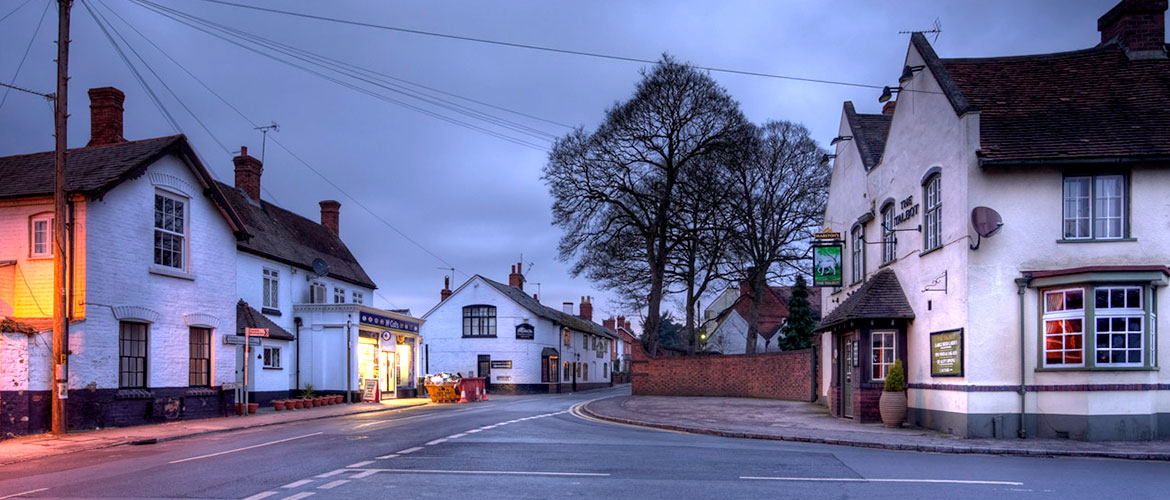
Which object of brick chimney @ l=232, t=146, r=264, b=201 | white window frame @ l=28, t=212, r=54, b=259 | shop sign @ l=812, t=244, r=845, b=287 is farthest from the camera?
brick chimney @ l=232, t=146, r=264, b=201

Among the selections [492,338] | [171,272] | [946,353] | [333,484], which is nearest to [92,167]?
[171,272]

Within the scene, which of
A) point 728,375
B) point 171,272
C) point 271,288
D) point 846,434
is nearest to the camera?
point 846,434

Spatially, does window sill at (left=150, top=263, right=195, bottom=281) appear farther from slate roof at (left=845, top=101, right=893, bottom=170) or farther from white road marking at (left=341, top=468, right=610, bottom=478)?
slate roof at (left=845, top=101, right=893, bottom=170)

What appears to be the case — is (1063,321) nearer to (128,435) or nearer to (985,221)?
(985,221)

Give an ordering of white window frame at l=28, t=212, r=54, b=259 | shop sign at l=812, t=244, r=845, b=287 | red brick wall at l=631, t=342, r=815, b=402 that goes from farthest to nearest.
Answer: red brick wall at l=631, t=342, r=815, b=402
shop sign at l=812, t=244, r=845, b=287
white window frame at l=28, t=212, r=54, b=259

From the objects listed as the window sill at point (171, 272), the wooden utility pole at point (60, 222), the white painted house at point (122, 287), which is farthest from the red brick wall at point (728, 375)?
the wooden utility pole at point (60, 222)

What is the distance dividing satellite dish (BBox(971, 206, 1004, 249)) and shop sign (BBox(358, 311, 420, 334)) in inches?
966

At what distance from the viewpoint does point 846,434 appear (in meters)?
18.6

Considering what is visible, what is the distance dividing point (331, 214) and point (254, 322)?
1588 centimetres

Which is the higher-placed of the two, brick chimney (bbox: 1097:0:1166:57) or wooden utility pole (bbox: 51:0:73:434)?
brick chimney (bbox: 1097:0:1166:57)

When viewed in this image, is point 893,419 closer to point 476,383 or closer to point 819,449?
point 819,449

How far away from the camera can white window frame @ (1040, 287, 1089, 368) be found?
1759 cm

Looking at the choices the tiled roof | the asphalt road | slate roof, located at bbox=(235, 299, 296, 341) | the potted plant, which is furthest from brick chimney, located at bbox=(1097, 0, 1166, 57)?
the tiled roof

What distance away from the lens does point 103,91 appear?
92.0 feet
